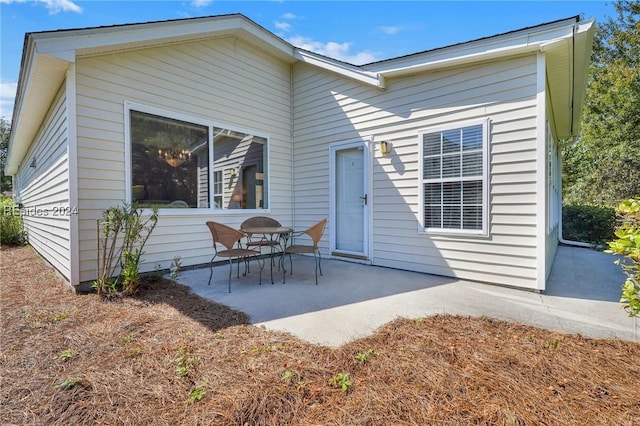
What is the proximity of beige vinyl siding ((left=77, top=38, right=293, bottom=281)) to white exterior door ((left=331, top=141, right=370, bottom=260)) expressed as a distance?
1.18 metres

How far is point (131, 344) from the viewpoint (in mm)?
2373

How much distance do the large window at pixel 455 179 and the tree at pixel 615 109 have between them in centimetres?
1025

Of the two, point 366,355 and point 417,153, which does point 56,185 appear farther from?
point 417,153

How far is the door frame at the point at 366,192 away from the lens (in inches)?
205

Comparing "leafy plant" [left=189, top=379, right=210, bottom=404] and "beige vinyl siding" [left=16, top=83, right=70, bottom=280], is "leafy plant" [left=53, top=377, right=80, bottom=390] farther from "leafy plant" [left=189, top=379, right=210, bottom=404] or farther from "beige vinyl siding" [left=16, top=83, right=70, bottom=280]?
"beige vinyl siding" [left=16, top=83, right=70, bottom=280]

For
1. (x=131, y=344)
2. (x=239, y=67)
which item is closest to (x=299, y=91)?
(x=239, y=67)

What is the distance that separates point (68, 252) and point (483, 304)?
5.00m

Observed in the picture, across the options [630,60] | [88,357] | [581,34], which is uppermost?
[630,60]

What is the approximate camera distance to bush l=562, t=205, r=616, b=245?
8629 millimetres

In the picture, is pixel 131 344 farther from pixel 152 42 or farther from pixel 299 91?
pixel 299 91

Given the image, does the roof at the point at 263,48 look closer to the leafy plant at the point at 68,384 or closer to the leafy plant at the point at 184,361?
the leafy plant at the point at 68,384

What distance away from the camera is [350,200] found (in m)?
5.63

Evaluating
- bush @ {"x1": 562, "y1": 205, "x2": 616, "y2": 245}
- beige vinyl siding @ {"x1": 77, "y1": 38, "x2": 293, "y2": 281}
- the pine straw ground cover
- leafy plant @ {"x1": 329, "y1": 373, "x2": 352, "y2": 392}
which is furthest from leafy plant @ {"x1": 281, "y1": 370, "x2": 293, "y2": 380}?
bush @ {"x1": 562, "y1": 205, "x2": 616, "y2": 245}

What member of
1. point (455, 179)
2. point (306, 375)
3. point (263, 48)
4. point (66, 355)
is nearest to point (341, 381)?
point (306, 375)
